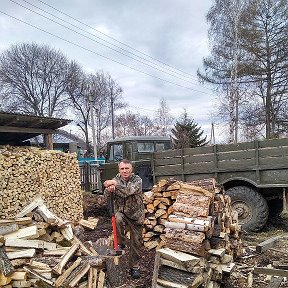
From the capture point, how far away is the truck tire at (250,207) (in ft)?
25.3

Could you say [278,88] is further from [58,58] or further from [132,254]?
[58,58]

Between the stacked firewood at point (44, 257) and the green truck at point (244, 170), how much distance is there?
10.9ft

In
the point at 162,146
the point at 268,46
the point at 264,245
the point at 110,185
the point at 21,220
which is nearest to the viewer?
the point at 110,185

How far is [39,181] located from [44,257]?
10.2 ft

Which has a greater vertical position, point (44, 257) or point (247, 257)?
point (44, 257)

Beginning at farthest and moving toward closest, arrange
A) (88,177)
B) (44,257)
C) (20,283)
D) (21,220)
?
(88,177)
(21,220)
(44,257)
(20,283)

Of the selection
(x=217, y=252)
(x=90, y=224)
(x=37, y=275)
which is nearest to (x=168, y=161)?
(x=90, y=224)

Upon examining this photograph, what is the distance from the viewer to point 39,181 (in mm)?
8047

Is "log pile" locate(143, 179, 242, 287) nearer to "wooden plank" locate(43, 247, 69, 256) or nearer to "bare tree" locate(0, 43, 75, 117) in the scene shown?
"wooden plank" locate(43, 247, 69, 256)

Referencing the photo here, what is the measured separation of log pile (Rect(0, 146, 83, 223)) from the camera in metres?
7.27

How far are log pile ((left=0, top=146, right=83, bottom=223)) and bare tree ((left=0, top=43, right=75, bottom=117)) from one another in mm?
29252

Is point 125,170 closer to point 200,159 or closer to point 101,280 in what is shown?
point 101,280

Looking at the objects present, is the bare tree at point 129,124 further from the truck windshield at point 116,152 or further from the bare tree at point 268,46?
the truck windshield at point 116,152

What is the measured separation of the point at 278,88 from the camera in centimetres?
2108
